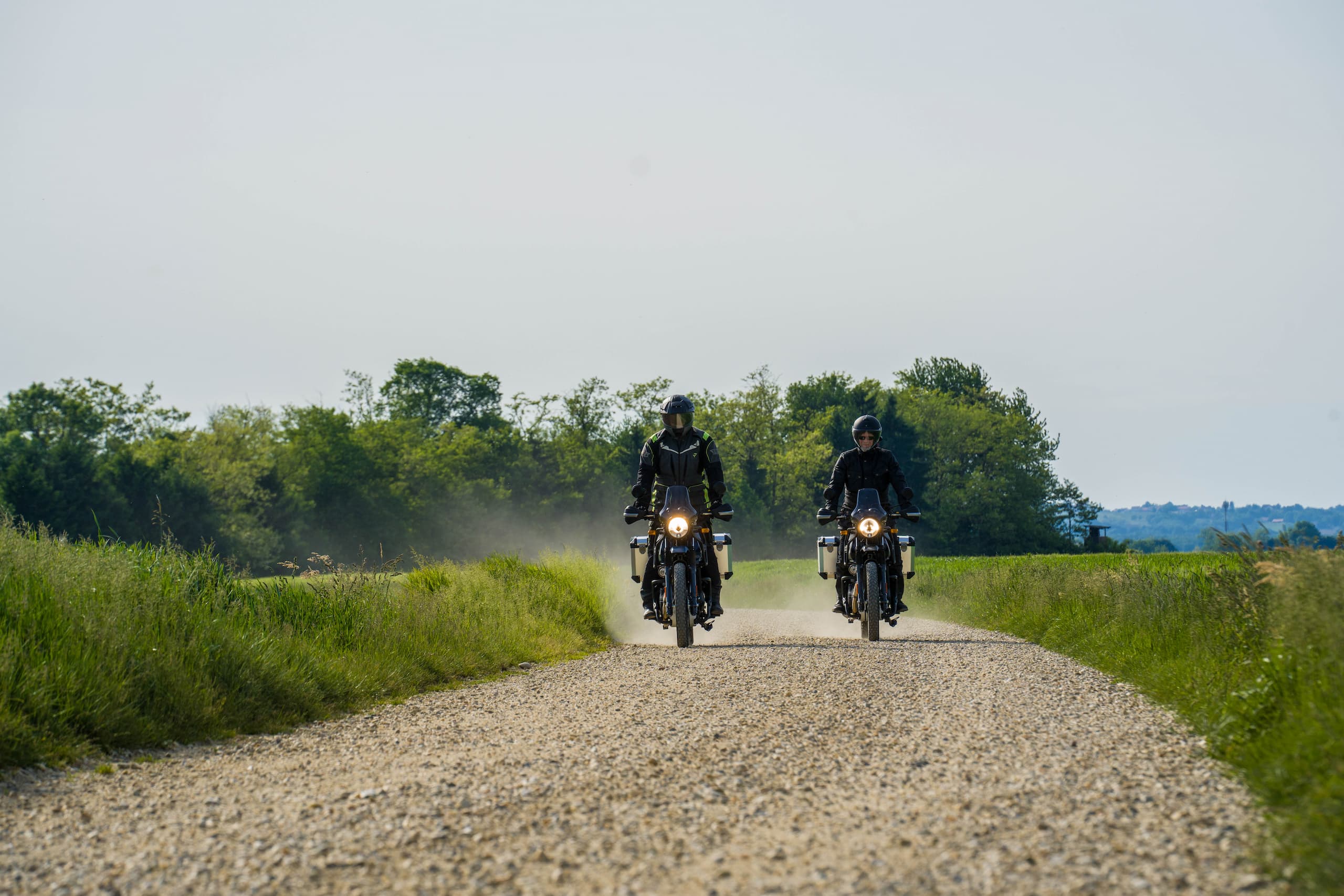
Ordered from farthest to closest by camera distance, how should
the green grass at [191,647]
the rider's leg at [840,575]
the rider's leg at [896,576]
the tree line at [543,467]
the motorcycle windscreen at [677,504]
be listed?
the tree line at [543,467] < the rider's leg at [840,575] < the rider's leg at [896,576] < the motorcycle windscreen at [677,504] < the green grass at [191,647]

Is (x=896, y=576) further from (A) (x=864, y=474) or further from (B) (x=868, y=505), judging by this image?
(A) (x=864, y=474)

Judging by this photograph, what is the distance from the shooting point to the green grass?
6.36m

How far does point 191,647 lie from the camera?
24.7 feet

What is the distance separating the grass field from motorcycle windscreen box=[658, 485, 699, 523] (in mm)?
4400

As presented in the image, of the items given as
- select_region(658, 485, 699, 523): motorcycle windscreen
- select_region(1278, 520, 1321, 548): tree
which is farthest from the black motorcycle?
select_region(1278, 520, 1321, 548): tree

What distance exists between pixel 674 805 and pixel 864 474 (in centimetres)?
975

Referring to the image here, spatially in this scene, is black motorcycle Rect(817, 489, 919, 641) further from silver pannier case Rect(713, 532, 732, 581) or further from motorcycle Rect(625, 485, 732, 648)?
motorcycle Rect(625, 485, 732, 648)

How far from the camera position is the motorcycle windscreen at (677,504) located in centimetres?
1220

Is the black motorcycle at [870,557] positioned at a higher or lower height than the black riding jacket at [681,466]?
lower

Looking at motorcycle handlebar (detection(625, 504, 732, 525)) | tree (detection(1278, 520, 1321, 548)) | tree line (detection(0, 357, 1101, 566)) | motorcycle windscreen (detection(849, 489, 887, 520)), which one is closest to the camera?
tree (detection(1278, 520, 1321, 548))

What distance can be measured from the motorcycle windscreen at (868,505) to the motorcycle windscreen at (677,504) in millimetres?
2341

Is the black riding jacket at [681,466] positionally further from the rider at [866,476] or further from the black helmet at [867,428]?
the black helmet at [867,428]

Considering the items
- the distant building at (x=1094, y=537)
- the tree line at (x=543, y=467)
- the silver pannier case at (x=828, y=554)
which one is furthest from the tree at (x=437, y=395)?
the silver pannier case at (x=828, y=554)

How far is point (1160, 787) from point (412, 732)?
14.8 ft
